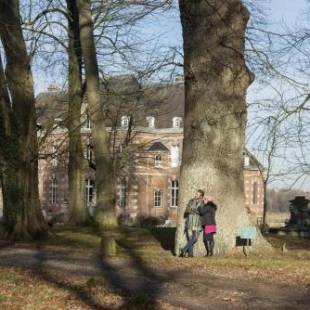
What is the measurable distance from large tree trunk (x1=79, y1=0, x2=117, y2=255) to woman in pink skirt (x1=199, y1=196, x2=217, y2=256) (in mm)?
9057

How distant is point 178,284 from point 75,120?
58.4 ft

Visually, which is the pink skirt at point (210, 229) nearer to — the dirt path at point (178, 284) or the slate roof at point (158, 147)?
the dirt path at point (178, 284)

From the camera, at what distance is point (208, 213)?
16656 mm

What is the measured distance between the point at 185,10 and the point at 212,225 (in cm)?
537

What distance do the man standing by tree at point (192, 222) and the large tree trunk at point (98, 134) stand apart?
28.7 ft

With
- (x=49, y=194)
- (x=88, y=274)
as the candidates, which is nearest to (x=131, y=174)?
(x=49, y=194)

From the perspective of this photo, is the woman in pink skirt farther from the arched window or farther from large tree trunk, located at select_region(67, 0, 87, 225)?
the arched window

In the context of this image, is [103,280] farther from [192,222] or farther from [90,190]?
[90,190]

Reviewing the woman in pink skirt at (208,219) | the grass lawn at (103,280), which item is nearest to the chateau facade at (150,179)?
the grass lawn at (103,280)

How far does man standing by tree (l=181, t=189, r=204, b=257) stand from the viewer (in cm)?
1669

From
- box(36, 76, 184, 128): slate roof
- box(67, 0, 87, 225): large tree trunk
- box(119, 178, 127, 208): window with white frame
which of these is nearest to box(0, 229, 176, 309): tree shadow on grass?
box(67, 0, 87, 225): large tree trunk

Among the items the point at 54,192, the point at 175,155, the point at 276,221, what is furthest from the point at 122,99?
the point at 54,192

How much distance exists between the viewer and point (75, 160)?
2939 cm

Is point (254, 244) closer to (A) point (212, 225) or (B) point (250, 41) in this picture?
(A) point (212, 225)
